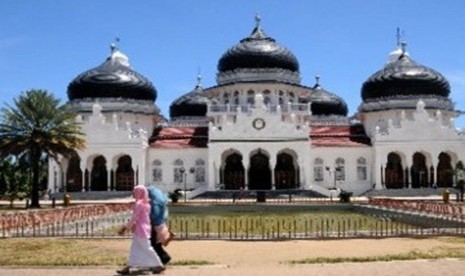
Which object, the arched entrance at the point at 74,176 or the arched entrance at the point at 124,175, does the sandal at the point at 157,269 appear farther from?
the arched entrance at the point at 74,176

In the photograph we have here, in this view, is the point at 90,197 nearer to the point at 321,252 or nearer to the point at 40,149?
the point at 40,149

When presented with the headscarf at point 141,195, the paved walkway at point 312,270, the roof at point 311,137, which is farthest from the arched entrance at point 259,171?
the headscarf at point 141,195

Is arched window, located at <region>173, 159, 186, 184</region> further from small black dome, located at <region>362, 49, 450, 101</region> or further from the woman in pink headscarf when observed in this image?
the woman in pink headscarf

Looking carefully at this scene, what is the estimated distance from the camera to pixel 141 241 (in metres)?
12.1

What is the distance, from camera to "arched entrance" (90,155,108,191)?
5747cm

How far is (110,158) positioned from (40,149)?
14967mm

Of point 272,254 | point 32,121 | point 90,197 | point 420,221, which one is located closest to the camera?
point 272,254

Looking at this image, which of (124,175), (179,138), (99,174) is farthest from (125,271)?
(179,138)

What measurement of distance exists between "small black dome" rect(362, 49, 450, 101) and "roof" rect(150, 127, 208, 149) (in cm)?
1639

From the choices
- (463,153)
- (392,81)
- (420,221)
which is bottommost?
(420,221)

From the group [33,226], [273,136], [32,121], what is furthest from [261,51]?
[33,226]

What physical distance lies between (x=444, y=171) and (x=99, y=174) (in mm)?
30052

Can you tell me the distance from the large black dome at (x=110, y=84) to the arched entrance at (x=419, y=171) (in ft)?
82.7

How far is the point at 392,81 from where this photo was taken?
5962 centimetres
